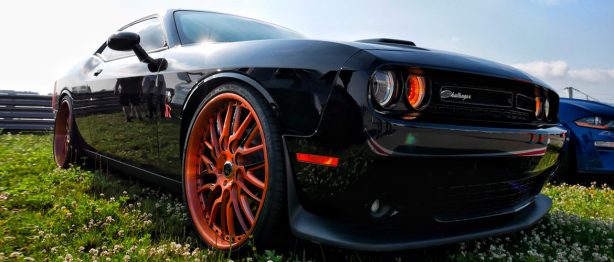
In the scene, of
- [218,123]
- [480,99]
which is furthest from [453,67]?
[218,123]

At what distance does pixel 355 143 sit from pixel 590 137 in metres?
3.86

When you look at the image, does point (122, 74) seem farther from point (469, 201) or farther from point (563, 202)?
point (563, 202)

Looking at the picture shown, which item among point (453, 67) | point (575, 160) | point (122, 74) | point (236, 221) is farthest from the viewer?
point (575, 160)

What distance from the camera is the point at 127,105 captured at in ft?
9.91

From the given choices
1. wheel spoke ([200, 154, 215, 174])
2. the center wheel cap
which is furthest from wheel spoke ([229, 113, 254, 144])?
wheel spoke ([200, 154, 215, 174])

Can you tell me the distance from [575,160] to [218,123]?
396cm

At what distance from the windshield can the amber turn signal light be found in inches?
50.7

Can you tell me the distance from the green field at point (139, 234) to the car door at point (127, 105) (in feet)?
1.04

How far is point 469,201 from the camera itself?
186cm

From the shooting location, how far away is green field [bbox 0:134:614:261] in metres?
2.02

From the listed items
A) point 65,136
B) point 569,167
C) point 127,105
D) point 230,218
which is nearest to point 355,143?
point 230,218

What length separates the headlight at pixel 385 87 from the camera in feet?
5.37

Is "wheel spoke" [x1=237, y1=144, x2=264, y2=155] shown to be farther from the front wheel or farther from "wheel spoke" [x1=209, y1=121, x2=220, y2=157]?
"wheel spoke" [x1=209, y1=121, x2=220, y2=157]

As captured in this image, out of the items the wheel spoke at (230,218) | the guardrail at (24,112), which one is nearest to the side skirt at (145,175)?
the wheel spoke at (230,218)
